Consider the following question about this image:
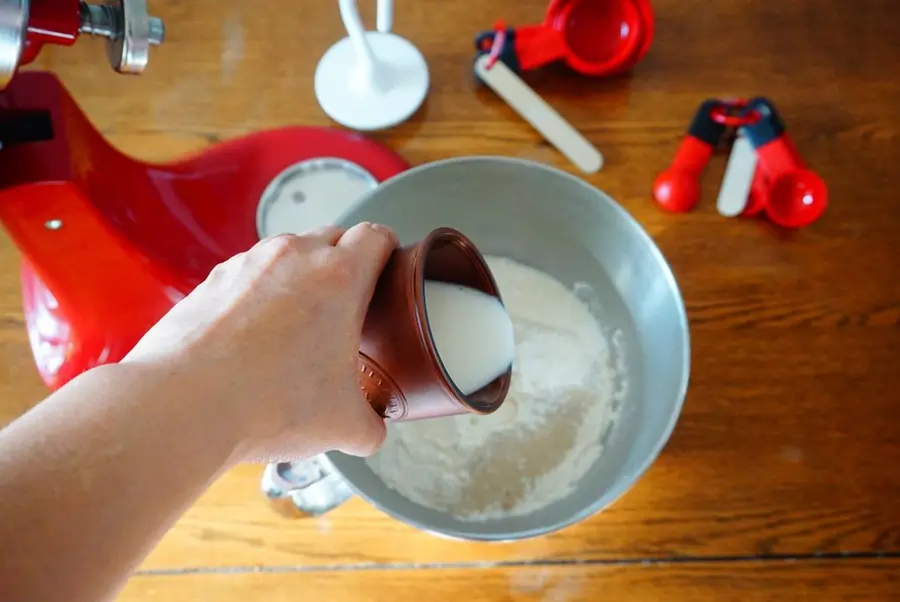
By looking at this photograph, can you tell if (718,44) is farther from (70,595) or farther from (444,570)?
(70,595)

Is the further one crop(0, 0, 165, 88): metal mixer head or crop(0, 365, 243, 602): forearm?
crop(0, 0, 165, 88): metal mixer head

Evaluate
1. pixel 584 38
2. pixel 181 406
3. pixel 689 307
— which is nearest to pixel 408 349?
pixel 181 406

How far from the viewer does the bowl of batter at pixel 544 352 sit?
590mm

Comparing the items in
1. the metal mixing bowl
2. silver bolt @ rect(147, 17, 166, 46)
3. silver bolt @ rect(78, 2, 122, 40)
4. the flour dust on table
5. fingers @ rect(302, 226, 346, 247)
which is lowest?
the flour dust on table

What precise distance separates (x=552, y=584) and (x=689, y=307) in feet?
0.89

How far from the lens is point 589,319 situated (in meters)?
0.70

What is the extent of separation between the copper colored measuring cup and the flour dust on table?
0.59 ft

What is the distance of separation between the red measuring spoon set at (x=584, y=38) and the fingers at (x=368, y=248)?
36 cm

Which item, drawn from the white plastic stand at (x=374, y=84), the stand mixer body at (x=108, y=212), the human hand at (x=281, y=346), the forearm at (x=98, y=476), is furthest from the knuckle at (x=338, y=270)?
the white plastic stand at (x=374, y=84)

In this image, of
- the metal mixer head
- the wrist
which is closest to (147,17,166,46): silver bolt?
the metal mixer head

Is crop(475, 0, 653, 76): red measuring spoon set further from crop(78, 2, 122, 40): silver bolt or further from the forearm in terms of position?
the forearm

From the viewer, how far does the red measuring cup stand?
729 millimetres

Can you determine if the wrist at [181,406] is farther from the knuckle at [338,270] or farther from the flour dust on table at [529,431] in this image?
the flour dust on table at [529,431]

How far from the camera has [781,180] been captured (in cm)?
70
